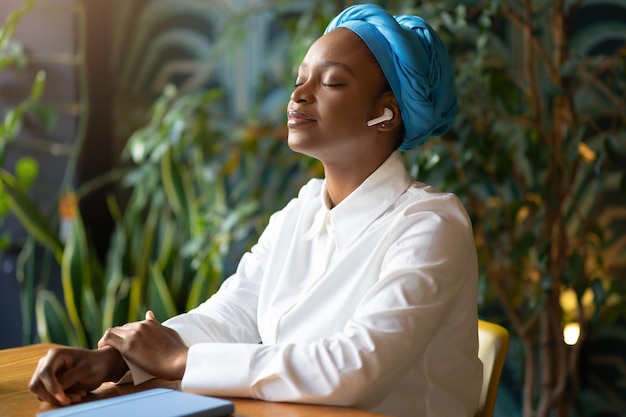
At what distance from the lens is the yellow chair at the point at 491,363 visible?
1986mm

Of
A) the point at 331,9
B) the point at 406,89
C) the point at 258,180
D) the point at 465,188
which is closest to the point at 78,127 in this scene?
the point at 258,180

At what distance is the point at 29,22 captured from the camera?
4.61m

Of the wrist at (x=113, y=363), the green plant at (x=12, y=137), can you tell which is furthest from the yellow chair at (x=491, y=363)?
the green plant at (x=12, y=137)

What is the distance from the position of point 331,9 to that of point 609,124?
1.18m

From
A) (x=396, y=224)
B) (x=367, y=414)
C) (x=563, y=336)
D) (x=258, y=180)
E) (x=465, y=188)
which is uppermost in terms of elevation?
(x=396, y=224)

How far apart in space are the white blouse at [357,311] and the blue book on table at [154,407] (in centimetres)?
12

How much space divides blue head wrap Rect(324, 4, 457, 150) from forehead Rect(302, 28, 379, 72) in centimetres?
2

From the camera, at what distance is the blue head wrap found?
1924mm

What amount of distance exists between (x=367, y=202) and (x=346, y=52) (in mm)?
334

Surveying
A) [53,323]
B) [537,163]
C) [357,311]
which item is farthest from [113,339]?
[53,323]

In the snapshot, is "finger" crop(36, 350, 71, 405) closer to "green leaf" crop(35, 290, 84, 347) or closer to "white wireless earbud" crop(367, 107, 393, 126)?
"white wireless earbud" crop(367, 107, 393, 126)

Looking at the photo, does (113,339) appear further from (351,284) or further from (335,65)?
(335,65)

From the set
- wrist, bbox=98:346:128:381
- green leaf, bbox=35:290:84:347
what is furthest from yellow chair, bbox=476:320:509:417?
green leaf, bbox=35:290:84:347

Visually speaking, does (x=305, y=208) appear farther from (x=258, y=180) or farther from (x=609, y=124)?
(x=258, y=180)
